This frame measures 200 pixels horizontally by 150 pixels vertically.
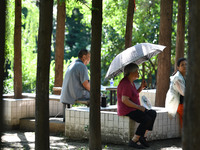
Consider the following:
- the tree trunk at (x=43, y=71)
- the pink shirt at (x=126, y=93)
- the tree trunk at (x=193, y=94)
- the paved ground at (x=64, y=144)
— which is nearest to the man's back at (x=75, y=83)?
the paved ground at (x=64, y=144)

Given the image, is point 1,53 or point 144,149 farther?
point 144,149

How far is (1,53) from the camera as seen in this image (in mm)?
3734

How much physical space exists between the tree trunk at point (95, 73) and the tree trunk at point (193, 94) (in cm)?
291

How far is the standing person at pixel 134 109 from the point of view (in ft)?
27.3

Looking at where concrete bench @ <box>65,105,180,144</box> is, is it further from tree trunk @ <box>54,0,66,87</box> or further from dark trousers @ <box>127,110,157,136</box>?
tree trunk @ <box>54,0,66,87</box>

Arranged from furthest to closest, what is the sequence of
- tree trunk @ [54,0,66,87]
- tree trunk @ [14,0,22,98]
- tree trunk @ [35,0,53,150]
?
tree trunk @ [54,0,66,87]
tree trunk @ [14,0,22,98]
tree trunk @ [35,0,53,150]

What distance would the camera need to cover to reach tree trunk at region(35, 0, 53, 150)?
6.11 meters

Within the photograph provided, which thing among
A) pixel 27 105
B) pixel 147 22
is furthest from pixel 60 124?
pixel 147 22

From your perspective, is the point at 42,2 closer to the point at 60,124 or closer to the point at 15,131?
the point at 60,124

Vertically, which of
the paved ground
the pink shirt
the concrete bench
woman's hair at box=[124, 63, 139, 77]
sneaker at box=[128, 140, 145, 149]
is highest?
woman's hair at box=[124, 63, 139, 77]

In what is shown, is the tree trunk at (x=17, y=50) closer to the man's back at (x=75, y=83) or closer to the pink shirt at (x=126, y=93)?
the man's back at (x=75, y=83)

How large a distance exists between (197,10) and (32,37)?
2128 centimetres

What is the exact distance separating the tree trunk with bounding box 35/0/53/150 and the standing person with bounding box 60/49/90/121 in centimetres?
369

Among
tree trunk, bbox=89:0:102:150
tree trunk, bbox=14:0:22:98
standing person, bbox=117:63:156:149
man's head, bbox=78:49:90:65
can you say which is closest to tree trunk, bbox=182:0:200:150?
tree trunk, bbox=89:0:102:150
